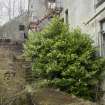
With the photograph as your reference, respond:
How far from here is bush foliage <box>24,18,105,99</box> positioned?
1797 centimetres

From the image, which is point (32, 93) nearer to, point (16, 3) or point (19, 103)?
point (19, 103)

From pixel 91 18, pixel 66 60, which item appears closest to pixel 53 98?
pixel 66 60

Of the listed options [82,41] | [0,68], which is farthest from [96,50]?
[0,68]

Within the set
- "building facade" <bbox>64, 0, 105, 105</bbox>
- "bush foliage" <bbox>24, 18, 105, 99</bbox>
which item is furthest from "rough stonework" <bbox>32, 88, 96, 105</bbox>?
"building facade" <bbox>64, 0, 105, 105</bbox>

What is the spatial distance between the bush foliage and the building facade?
50 cm

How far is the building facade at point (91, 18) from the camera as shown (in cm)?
1886

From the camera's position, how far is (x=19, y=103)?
1487cm

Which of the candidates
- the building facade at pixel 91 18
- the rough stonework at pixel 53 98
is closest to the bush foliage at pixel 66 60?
the building facade at pixel 91 18

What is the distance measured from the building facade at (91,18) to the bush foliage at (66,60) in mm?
503

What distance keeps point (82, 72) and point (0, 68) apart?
737 cm

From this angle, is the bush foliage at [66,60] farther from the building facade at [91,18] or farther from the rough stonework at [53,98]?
the rough stonework at [53,98]

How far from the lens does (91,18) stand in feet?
66.0

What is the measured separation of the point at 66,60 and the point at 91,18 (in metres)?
3.08

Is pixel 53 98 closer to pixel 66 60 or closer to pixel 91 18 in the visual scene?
pixel 66 60
